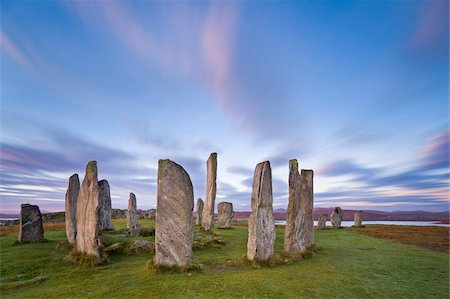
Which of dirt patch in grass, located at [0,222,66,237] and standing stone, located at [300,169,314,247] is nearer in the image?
standing stone, located at [300,169,314,247]

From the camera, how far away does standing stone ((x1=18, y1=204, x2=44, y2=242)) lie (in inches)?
694

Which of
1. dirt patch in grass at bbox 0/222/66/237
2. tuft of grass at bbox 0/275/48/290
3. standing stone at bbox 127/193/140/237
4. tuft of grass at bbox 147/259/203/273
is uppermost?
standing stone at bbox 127/193/140/237

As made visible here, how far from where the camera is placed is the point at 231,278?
9797 mm

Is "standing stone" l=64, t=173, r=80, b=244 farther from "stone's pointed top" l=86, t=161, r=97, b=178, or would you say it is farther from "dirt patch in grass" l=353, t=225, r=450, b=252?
"dirt patch in grass" l=353, t=225, r=450, b=252

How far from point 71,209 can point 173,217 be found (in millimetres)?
10401

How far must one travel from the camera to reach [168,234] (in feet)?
35.6

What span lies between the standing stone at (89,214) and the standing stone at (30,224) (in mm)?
6482

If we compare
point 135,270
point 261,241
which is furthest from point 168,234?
point 261,241

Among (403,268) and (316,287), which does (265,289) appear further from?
(403,268)

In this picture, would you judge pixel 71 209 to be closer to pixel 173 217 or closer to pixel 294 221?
pixel 173 217

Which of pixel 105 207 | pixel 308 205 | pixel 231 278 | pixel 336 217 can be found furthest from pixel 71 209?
pixel 336 217

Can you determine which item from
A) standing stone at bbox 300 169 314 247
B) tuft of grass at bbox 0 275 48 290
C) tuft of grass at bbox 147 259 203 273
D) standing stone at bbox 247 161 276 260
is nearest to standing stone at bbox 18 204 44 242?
tuft of grass at bbox 0 275 48 290

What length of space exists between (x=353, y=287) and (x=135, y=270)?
8.35 m

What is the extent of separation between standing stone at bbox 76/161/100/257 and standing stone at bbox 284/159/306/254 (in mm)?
9504
